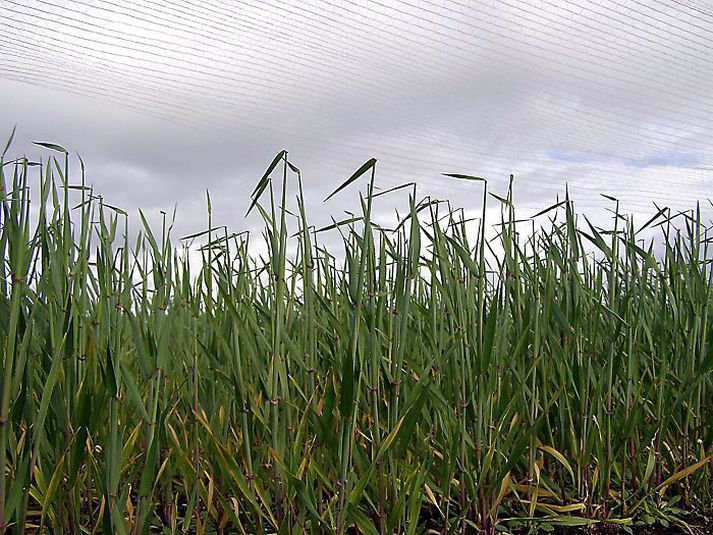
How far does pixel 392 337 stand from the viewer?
1199mm

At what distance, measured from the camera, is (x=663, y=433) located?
1.74 metres

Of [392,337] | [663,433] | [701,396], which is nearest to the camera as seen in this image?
[392,337]

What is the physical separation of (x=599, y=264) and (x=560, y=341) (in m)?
0.40

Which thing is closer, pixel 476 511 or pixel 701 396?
pixel 476 511

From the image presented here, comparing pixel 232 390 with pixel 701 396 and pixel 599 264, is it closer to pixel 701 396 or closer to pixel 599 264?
pixel 599 264

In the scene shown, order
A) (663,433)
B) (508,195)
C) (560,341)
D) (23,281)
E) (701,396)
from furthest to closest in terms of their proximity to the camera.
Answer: (701,396) < (663,433) < (560,341) < (508,195) < (23,281)

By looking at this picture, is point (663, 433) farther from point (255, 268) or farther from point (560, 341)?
point (255, 268)

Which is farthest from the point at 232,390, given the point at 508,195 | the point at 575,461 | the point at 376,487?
the point at 575,461

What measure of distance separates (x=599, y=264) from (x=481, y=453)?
0.75 m

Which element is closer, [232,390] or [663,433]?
[232,390]

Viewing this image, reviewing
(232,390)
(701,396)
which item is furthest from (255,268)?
(701,396)

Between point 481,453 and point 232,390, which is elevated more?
point 232,390

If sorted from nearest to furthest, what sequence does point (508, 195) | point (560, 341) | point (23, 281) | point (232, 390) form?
point (23, 281), point (232, 390), point (508, 195), point (560, 341)

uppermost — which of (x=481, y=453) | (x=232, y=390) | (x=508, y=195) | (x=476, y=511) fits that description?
(x=508, y=195)
